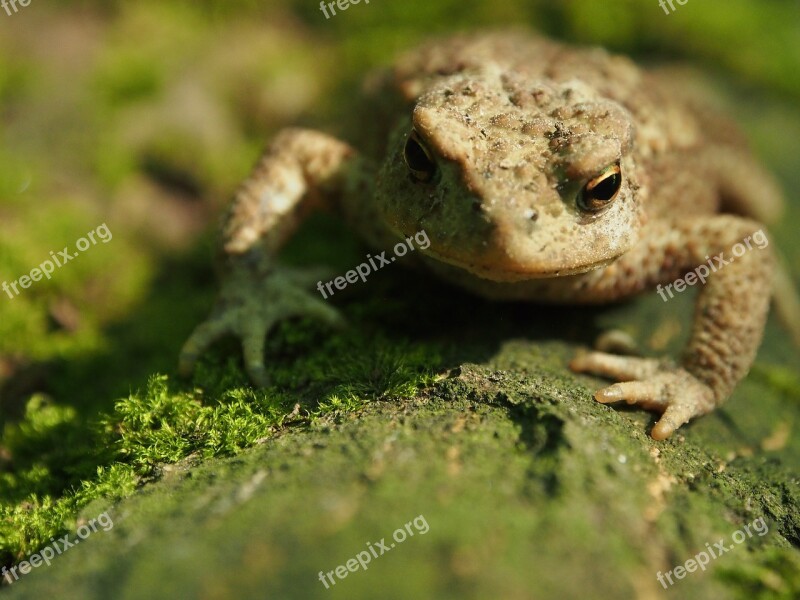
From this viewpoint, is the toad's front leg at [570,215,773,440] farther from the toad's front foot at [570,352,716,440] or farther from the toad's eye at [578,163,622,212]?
the toad's eye at [578,163,622,212]

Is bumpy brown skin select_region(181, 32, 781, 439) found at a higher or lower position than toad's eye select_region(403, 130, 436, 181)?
→ lower

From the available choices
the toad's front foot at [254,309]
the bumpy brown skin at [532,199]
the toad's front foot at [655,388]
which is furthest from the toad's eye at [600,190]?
the toad's front foot at [254,309]

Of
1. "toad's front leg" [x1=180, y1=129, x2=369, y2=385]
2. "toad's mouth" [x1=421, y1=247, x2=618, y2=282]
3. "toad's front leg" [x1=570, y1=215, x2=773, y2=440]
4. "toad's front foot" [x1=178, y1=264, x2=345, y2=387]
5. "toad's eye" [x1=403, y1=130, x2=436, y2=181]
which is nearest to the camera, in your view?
"toad's mouth" [x1=421, y1=247, x2=618, y2=282]

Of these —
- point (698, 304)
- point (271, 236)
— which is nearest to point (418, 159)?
point (271, 236)

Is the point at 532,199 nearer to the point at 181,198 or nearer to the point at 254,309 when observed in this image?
the point at 254,309

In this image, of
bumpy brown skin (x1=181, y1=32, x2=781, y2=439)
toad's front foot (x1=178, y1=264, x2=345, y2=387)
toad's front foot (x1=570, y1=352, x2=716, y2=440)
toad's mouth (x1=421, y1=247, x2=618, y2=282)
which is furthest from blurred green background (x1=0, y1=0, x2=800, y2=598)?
toad's mouth (x1=421, y1=247, x2=618, y2=282)

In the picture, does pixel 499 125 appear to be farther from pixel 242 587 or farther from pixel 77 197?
pixel 77 197

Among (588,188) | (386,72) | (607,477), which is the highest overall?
(386,72)

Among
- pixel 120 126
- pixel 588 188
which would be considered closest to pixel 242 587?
pixel 588 188
